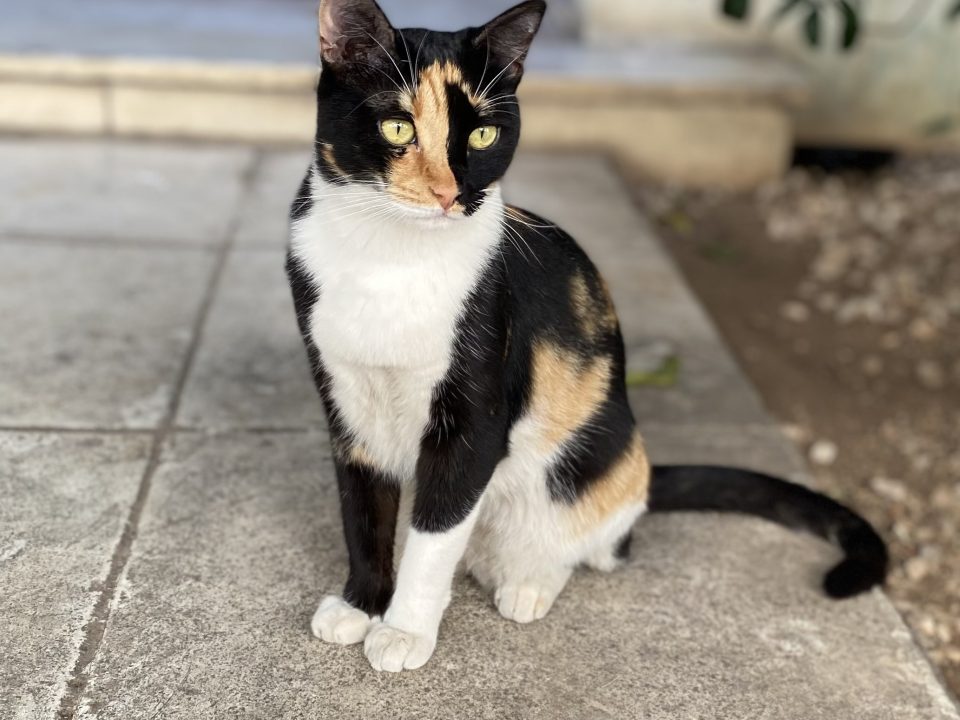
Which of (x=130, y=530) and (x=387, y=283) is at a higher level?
(x=387, y=283)

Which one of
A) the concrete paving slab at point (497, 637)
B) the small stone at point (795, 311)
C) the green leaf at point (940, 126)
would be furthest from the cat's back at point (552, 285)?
the green leaf at point (940, 126)

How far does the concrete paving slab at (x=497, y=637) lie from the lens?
2113 mm

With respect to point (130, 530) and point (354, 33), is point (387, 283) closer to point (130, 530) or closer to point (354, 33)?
point (354, 33)

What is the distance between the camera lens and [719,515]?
2826mm

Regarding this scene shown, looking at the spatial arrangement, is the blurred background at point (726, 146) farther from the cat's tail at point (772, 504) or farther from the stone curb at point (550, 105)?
the cat's tail at point (772, 504)

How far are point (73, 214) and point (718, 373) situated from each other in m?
2.58

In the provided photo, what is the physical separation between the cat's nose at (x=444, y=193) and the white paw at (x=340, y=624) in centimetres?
90

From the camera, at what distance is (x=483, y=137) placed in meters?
1.96

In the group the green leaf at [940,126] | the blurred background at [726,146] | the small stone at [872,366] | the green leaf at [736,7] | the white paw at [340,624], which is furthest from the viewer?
the green leaf at [940,126]

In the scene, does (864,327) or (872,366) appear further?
(864,327)

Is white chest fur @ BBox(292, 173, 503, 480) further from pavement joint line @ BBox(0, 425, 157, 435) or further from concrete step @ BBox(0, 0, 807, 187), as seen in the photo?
concrete step @ BBox(0, 0, 807, 187)

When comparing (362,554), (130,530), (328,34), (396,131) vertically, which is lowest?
(130,530)

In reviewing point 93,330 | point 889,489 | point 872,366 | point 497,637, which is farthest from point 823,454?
point 93,330

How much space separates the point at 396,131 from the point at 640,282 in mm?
2432
